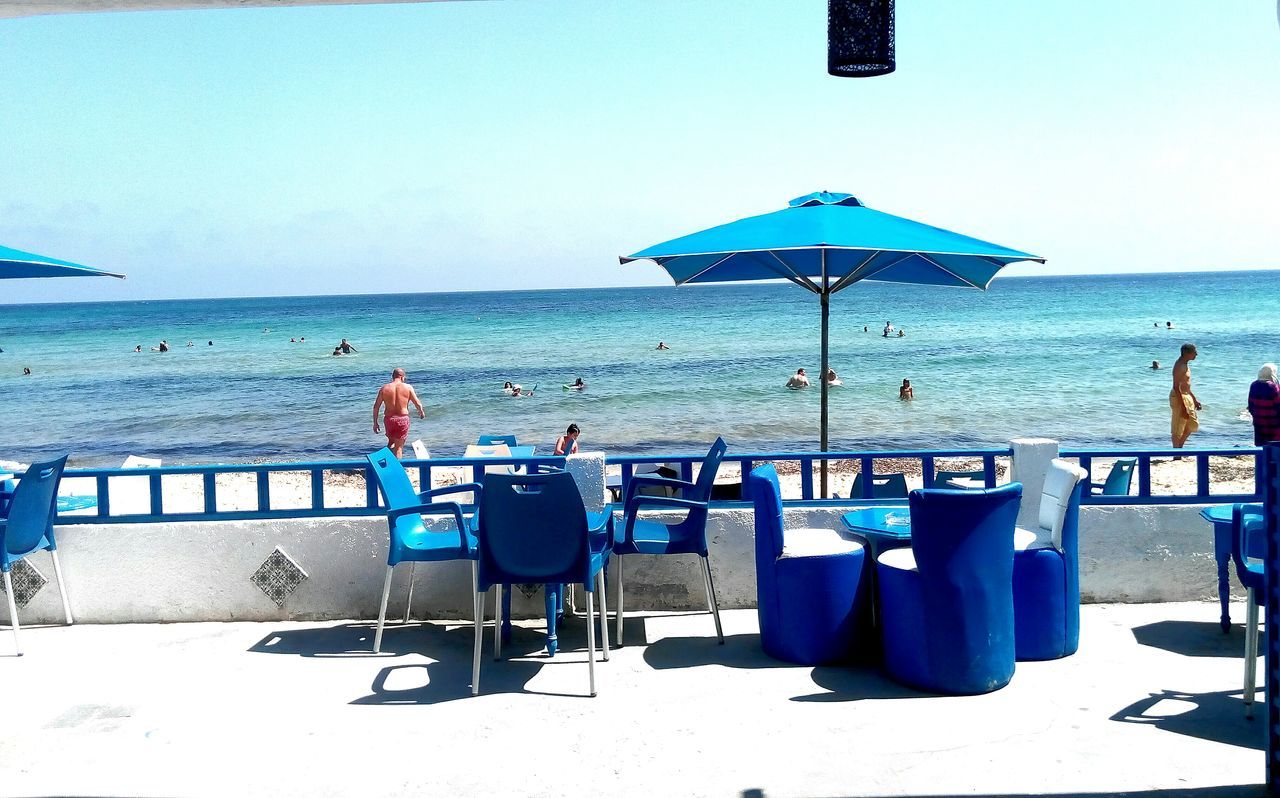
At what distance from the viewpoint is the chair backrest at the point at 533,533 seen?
4555mm

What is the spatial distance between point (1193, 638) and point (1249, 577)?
1025 millimetres

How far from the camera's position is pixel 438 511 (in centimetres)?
493

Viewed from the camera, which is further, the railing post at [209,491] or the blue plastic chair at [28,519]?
the railing post at [209,491]

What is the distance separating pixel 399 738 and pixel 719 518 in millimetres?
2223

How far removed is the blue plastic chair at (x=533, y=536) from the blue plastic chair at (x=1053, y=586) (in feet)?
6.56

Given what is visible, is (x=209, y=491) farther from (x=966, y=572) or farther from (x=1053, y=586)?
(x=1053, y=586)

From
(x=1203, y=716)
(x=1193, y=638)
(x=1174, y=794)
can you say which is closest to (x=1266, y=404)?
(x=1193, y=638)

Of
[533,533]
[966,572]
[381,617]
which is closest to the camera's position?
[966,572]

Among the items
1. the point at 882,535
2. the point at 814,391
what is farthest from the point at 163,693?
the point at 814,391

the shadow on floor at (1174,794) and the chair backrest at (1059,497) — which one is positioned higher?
the chair backrest at (1059,497)

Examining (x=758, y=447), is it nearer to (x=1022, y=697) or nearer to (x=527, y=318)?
(x=1022, y=697)

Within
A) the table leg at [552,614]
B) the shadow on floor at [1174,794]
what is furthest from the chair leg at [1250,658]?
the table leg at [552,614]

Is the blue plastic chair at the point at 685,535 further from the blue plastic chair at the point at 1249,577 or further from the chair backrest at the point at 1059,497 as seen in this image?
the blue plastic chair at the point at 1249,577

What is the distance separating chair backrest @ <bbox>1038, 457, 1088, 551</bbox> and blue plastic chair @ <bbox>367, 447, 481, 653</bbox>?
9.03ft
